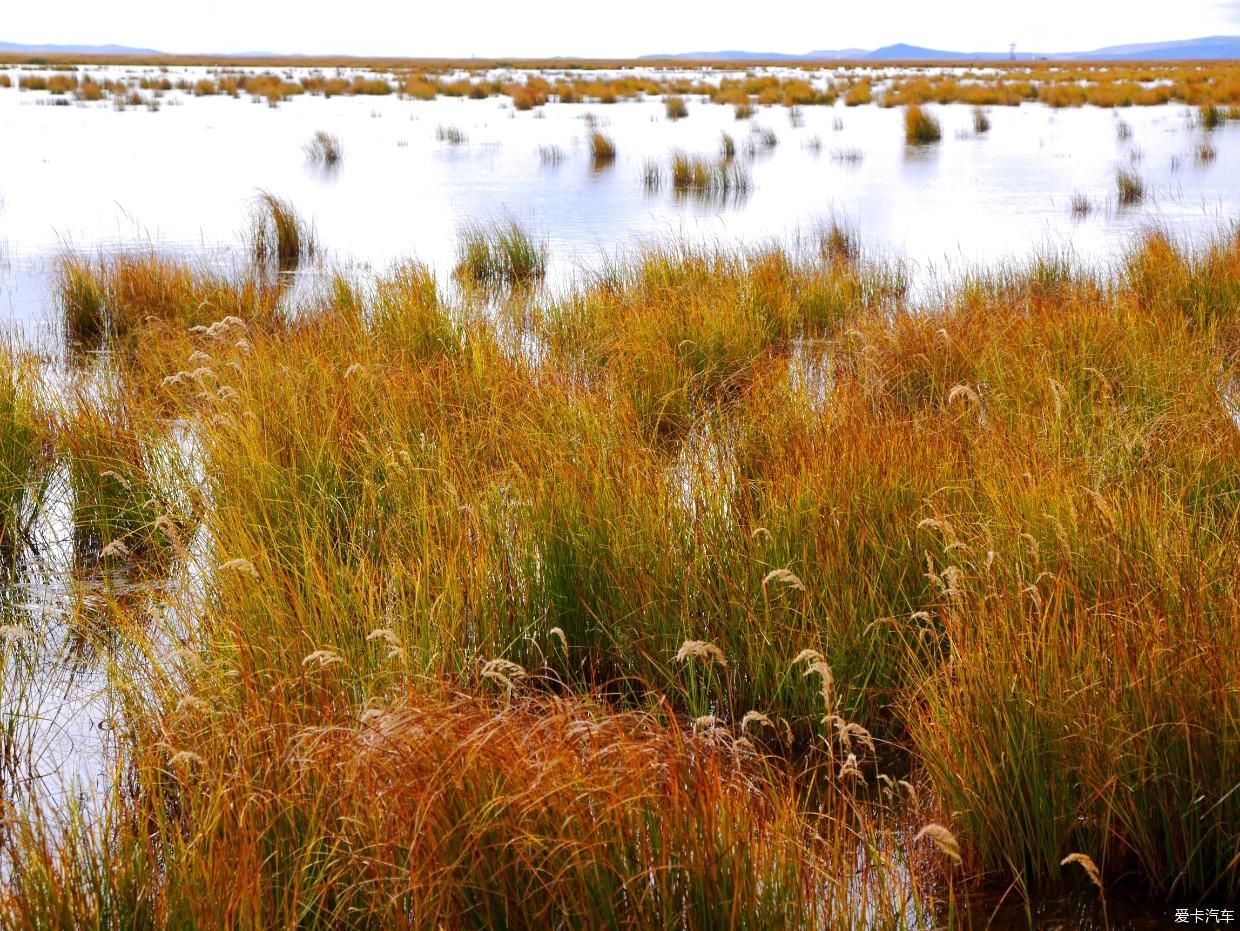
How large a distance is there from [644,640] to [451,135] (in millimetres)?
23181

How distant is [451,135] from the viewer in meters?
24.9

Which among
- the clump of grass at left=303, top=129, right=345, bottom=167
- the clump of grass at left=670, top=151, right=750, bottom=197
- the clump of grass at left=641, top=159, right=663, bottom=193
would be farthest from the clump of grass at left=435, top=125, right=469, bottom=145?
the clump of grass at left=670, top=151, right=750, bottom=197

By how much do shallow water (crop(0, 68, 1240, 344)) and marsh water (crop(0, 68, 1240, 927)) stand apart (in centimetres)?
7

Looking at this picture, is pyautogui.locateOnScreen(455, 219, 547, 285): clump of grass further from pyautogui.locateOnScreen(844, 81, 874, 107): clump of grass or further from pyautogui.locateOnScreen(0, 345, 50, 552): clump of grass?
pyautogui.locateOnScreen(844, 81, 874, 107): clump of grass

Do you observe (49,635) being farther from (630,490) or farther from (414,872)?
(414,872)

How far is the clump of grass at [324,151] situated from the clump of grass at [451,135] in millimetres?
2776

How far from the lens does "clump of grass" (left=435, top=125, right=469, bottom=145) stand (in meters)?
24.4

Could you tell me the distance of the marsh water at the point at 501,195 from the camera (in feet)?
13.8

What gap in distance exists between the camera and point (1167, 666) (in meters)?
2.52

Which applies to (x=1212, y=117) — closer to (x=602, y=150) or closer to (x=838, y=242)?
(x=602, y=150)

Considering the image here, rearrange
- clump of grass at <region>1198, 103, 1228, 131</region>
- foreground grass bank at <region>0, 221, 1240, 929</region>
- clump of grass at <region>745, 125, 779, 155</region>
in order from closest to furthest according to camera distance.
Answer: foreground grass bank at <region>0, 221, 1240, 929</region> < clump of grass at <region>745, 125, 779, 155</region> < clump of grass at <region>1198, 103, 1228, 131</region>

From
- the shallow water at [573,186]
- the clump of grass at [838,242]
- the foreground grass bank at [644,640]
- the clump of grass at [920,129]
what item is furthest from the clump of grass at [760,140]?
the foreground grass bank at [644,640]

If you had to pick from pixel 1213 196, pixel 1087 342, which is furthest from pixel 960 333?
pixel 1213 196

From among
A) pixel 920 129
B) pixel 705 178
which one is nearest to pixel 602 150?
pixel 705 178
